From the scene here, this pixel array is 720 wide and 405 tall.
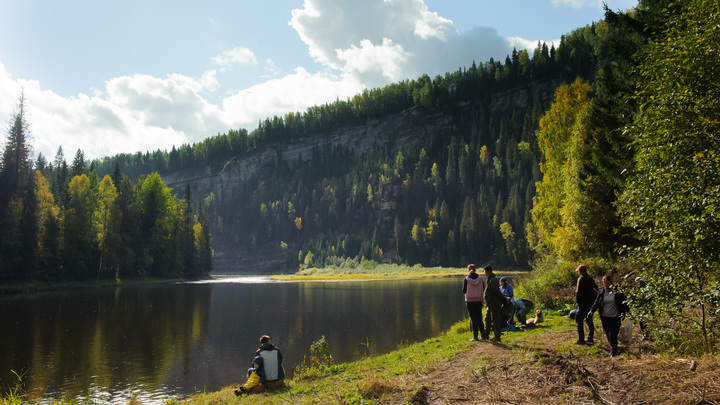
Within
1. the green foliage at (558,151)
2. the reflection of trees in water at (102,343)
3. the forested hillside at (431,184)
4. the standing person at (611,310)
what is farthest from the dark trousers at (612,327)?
the forested hillside at (431,184)

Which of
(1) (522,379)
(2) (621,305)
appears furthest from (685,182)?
(1) (522,379)

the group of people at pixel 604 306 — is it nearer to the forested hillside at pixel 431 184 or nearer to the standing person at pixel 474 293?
the standing person at pixel 474 293

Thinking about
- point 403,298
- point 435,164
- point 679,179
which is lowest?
point 403,298

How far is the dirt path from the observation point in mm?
7423

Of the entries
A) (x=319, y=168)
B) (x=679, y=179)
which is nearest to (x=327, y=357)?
(x=679, y=179)

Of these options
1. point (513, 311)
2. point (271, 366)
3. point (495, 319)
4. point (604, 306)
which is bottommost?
point (271, 366)

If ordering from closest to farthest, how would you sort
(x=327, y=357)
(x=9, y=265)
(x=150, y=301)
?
(x=327, y=357) → (x=150, y=301) → (x=9, y=265)

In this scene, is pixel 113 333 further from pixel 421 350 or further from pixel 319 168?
pixel 319 168

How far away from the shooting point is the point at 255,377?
13.2 metres

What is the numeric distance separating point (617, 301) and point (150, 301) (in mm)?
46056

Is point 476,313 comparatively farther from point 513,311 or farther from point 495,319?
point 513,311

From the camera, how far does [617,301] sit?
10.9 metres

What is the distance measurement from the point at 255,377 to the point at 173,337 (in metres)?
15.6

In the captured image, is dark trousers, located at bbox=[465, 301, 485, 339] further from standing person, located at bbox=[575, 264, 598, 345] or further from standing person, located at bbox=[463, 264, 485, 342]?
standing person, located at bbox=[575, 264, 598, 345]
